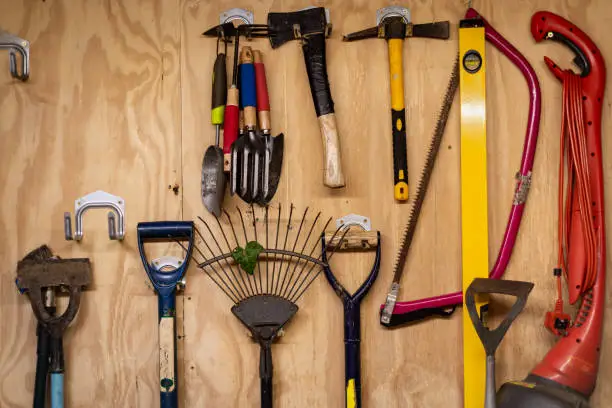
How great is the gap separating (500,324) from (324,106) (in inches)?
34.2

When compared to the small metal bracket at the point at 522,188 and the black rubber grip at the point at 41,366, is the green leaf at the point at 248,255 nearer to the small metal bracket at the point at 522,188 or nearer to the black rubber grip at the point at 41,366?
the black rubber grip at the point at 41,366

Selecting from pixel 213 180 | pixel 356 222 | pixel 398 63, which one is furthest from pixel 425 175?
pixel 213 180

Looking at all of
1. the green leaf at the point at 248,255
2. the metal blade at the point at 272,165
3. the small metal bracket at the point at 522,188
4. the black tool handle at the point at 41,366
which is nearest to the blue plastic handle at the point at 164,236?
the green leaf at the point at 248,255

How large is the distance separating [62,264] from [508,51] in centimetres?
160

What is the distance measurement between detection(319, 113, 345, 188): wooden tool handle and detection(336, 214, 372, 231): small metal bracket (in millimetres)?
133

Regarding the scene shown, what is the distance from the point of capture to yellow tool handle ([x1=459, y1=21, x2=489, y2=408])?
218 cm

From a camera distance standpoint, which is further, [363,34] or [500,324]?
[363,34]

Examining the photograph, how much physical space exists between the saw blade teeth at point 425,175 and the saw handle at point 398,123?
0.19 ft

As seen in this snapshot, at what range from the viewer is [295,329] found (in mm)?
2248

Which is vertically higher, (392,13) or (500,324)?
(392,13)

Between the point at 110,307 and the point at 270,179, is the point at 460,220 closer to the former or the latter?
the point at 270,179

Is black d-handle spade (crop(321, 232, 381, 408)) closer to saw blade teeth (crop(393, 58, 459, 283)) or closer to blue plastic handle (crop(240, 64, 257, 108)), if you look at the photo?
saw blade teeth (crop(393, 58, 459, 283))

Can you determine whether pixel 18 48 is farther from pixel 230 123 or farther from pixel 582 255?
pixel 582 255

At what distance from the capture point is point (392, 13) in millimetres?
2285
